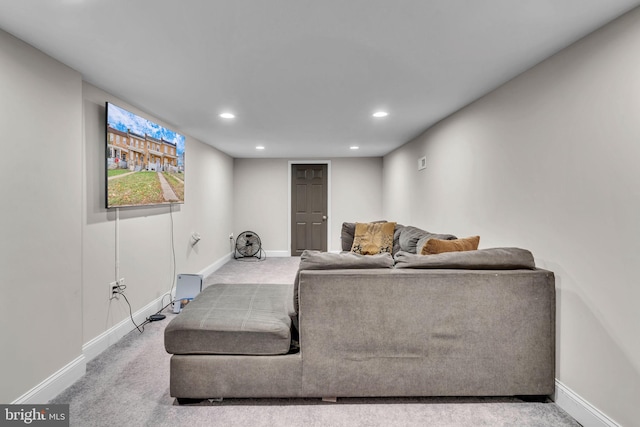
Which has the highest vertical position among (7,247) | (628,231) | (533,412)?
(628,231)

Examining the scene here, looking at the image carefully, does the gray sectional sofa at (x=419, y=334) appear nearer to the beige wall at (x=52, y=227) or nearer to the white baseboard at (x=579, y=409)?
the white baseboard at (x=579, y=409)

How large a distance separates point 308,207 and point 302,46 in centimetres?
524

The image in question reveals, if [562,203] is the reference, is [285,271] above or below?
below

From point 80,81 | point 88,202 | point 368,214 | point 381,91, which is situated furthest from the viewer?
point 368,214

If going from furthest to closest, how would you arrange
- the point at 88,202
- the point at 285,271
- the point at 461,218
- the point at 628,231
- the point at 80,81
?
the point at 285,271 < the point at 461,218 < the point at 88,202 < the point at 80,81 < the point at 628,231

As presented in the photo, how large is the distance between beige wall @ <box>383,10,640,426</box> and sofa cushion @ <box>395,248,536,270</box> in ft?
0.70

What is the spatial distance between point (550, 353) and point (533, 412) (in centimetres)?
36

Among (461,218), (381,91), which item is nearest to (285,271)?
(461,218)

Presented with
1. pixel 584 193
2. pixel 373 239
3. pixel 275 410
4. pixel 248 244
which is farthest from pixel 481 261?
pixel 248 244

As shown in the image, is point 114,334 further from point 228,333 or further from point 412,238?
point 412,238

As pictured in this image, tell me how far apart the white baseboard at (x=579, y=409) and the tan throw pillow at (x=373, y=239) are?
2.52m

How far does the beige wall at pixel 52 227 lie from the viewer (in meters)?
1.80

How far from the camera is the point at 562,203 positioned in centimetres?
196

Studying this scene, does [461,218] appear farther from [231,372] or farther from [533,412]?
[231,372]
